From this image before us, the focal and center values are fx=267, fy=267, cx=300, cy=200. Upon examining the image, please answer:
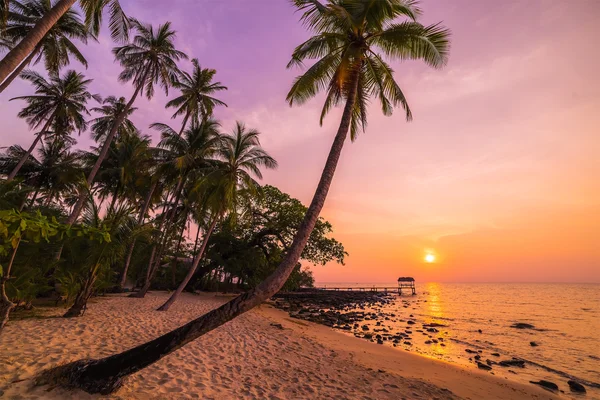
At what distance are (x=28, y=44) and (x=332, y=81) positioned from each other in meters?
7.73

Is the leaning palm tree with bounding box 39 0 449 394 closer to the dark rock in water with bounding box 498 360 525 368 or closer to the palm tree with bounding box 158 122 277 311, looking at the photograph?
the palm tree with bounding box 158 122 277 311

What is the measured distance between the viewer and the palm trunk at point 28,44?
6109 mm

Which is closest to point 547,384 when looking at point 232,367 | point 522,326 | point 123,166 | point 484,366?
point 484,366

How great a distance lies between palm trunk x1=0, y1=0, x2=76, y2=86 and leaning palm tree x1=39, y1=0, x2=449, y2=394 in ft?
20.7

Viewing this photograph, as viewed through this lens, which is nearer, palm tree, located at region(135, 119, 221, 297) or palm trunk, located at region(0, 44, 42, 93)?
palm trunk, located at region(0, 44, 42, 93)

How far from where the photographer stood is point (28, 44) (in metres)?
6.62

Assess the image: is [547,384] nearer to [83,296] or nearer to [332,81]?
[332,81]

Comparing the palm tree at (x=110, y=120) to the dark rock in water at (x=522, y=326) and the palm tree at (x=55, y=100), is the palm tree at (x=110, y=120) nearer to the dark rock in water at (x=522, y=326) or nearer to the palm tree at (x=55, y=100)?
the palm tree at (x=55, y=100)

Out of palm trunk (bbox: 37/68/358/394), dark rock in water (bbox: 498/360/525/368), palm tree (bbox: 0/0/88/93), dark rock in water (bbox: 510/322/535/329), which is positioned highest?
palm tree (bbox: 0/0/88/93)

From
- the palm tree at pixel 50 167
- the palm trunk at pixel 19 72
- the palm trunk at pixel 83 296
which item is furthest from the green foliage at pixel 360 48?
the palm tree at pixel 50 167

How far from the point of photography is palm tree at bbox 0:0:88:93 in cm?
1431

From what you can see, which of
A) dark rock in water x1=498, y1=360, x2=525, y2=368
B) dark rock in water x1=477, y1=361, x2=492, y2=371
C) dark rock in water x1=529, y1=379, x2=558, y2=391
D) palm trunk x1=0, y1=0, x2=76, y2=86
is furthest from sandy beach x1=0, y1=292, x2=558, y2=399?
palm trunk x1=0, y1=0, x2=76, y2=86

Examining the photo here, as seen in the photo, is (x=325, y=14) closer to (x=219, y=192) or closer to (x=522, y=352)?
(x=219, y=192)

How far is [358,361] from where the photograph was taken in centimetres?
858
